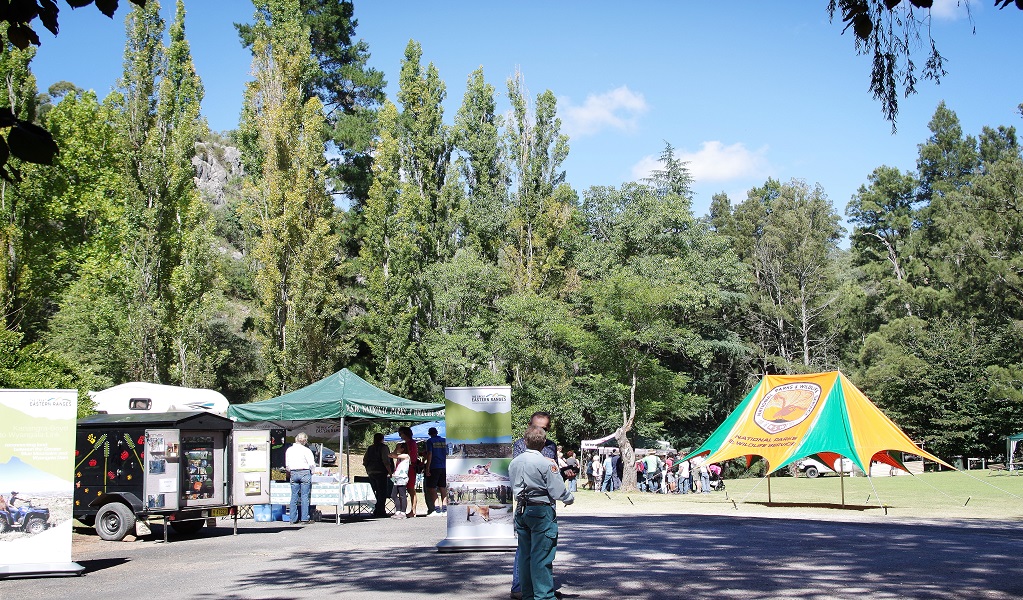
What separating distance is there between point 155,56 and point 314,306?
10920 mm

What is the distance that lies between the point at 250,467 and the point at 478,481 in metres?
6.02

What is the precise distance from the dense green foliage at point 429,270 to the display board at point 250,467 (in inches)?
343

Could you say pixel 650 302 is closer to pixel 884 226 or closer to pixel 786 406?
pixel 786 406

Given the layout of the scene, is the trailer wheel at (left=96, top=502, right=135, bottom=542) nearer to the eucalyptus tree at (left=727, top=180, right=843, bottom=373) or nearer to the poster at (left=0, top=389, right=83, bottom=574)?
the poster at (left=0, top=389, right=83, bottom=574)

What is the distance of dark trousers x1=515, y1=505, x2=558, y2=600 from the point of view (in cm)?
770

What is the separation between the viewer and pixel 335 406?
20.1m

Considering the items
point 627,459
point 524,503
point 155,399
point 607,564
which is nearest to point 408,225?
point 627,459

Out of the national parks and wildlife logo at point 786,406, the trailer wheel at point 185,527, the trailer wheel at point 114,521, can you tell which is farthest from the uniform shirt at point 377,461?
the national parks and wildlife logo at point 786,406

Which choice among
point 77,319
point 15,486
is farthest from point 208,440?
point 77,319

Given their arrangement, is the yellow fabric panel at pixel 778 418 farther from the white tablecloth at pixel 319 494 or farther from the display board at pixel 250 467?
the display board at pixel 250 467

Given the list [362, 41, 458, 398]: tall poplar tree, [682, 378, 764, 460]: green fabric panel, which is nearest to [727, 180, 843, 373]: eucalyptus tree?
[362, 41, 458, 398]: tall poplar tree

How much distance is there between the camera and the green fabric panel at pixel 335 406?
65.9ft

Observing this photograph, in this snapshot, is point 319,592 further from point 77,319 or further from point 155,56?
point 77,319

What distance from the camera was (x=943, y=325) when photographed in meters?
53.8
